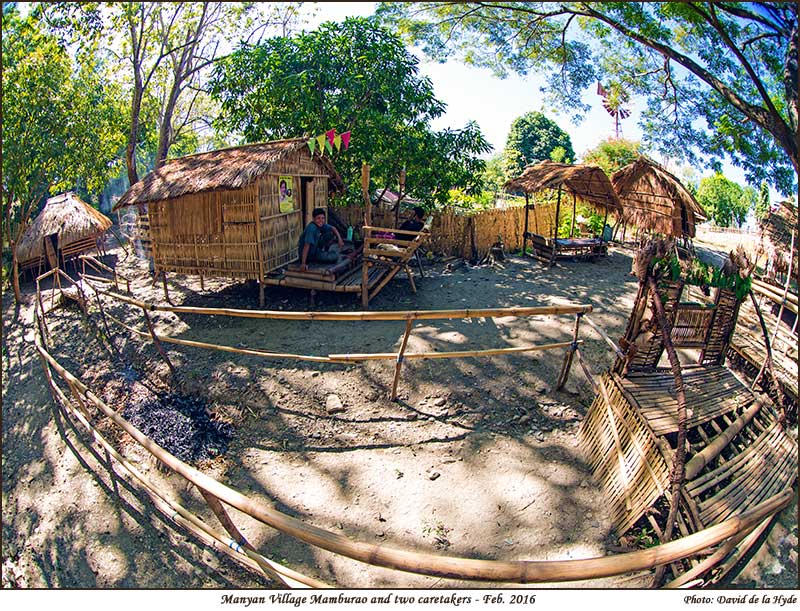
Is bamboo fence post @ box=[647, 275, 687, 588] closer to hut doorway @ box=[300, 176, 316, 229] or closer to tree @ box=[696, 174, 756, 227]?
hut doorway @ box=[300, 176, 316, 229]

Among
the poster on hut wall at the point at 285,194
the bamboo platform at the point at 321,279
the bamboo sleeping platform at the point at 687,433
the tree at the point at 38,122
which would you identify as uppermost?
the tree at the point at 38,122

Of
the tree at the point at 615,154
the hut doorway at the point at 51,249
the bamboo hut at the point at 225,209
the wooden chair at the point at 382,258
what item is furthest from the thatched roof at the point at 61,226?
the tree at the point at 615,154

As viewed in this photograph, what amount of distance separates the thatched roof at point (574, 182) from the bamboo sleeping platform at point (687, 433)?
7543mm

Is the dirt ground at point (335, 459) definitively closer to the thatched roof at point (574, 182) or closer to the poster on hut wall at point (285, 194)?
the poster on hut wall at point (285, 194)

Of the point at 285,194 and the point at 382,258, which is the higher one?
the point at 285,194

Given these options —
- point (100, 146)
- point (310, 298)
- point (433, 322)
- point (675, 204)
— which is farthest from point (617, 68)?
point (100, 146)

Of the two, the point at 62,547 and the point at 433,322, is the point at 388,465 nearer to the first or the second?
the point at 62,547

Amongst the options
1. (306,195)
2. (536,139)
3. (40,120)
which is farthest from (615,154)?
(40,120)

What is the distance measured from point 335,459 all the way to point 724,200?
83.8 feet

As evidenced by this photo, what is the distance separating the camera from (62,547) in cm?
412

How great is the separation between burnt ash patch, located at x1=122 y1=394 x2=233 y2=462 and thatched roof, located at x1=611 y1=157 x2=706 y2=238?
10.9 meters

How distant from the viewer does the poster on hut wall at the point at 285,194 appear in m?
9.04

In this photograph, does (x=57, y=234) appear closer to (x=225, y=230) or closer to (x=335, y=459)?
(x=225, y=230)

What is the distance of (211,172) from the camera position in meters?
8.18
